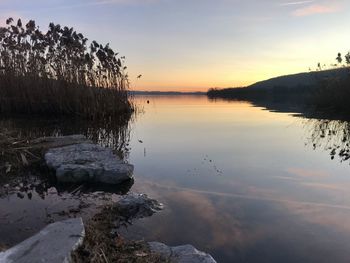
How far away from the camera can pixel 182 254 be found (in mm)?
3264

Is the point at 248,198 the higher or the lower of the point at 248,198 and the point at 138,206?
the lower

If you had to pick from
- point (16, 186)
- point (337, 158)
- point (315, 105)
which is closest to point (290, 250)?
point (16, 186)

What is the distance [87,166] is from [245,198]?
2.27m

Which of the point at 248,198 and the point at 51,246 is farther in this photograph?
the point at 248,198

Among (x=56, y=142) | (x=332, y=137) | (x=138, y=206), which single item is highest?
(x=56, y=142)

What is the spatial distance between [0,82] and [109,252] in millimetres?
12837

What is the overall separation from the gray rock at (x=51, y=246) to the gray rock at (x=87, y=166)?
2492 mm

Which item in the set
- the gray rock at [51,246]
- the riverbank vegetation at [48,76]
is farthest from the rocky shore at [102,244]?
the riverbank vegetation at [48,76]

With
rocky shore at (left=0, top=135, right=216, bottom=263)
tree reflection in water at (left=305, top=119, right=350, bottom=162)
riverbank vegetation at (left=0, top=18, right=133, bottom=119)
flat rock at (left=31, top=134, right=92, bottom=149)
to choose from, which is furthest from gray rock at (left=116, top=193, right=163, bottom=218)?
riverbank vegetation at (left=0, top=18, right=133, bottom=119)

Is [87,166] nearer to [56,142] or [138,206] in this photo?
[138,206]

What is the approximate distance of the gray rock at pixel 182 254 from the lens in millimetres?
3160

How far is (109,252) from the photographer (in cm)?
310

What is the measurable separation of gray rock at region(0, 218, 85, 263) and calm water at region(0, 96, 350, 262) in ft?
3.04

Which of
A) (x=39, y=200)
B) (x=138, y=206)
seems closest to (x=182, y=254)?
(x=138, y=206)
